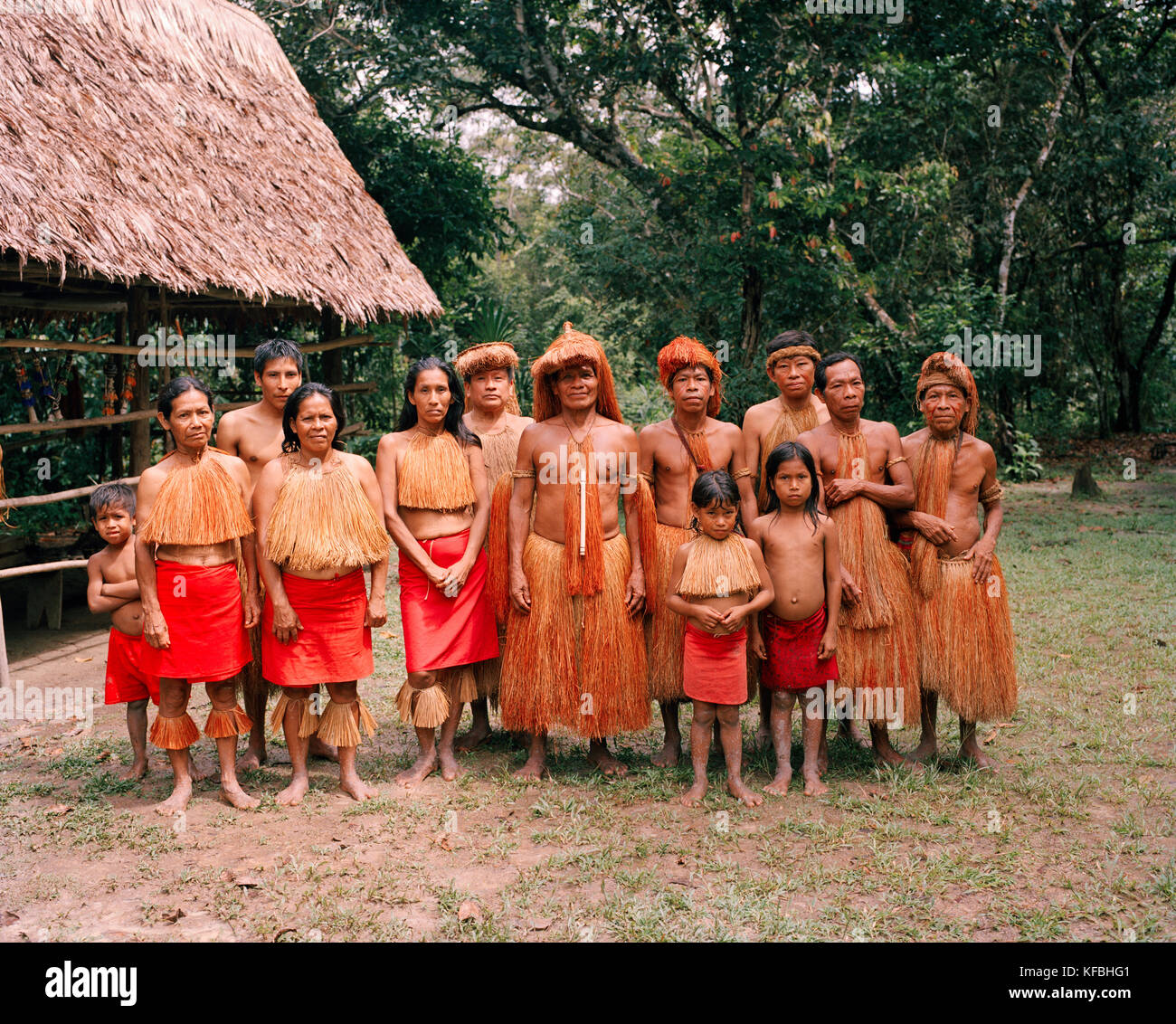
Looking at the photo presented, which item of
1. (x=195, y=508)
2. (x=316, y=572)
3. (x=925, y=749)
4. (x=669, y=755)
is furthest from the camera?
(x=669, y=755)

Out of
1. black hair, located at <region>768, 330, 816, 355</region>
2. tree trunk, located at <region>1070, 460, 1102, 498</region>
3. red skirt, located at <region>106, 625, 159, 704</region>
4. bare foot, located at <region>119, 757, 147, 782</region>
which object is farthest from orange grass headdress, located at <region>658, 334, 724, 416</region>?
tree trunk, located at <region>1070, 460, 1102, 498</region>

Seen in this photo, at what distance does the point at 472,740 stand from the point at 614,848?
56.1 inches

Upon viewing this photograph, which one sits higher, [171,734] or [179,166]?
[179,166]

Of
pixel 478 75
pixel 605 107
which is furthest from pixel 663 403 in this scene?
pixel 478 75

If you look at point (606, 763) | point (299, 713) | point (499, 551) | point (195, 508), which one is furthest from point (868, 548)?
point (195, 508)

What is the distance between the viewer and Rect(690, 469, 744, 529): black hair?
4199 mm

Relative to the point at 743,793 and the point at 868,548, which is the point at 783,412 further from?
the point at 743,793

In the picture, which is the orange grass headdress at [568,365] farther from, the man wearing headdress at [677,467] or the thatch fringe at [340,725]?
the thatch fringe at [340,725]

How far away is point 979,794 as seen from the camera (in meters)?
4.28

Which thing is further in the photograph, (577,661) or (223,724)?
(577,661)

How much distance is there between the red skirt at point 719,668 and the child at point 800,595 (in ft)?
0.64

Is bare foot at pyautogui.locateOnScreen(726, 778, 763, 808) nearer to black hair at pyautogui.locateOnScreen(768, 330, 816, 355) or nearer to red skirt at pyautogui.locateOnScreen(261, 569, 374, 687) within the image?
red skirt at pyautogui.locateOnScreen(261, 569, 374, 687)

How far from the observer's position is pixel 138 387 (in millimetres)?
8258
